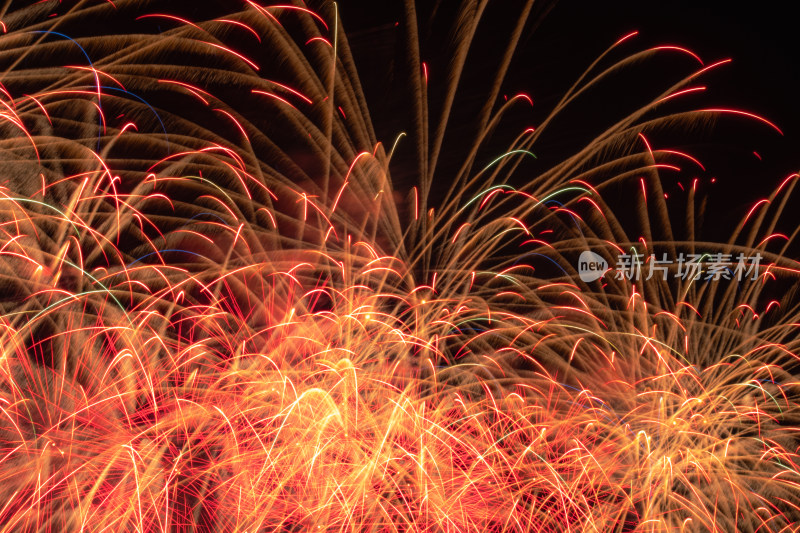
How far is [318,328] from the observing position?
6199 mm

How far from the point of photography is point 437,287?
7012 mm

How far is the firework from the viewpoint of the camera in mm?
5254

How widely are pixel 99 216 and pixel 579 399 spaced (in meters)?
5.64

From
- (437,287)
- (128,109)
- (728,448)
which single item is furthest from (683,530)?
(128,109)

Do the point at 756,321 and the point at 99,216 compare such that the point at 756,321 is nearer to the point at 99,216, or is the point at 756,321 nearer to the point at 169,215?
the point at 169,215

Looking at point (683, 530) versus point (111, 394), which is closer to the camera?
point (111, 394)
